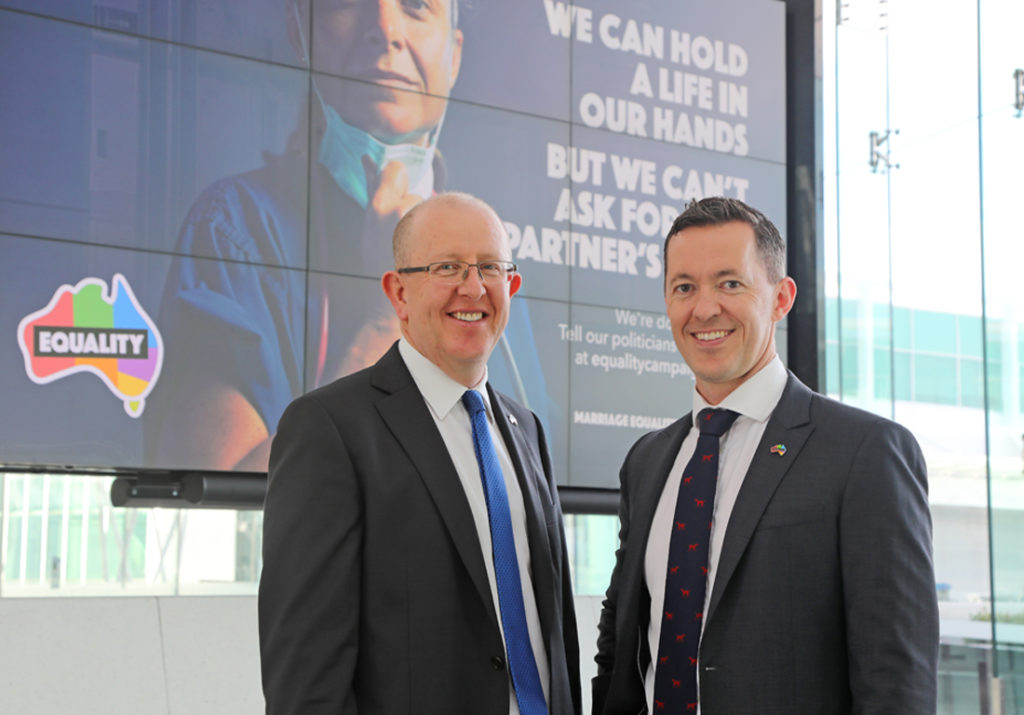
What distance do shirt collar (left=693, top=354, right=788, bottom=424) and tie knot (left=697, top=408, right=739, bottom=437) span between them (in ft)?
0.04

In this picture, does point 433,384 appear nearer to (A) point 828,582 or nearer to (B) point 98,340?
(A) point 828,582

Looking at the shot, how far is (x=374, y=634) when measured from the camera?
2.27 meters

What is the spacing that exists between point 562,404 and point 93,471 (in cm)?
242

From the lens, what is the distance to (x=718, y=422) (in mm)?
2484

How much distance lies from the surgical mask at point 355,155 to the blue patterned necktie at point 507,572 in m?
3.37

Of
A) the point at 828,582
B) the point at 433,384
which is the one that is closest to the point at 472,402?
the point at 433,384

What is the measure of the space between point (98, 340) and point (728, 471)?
3.45 m

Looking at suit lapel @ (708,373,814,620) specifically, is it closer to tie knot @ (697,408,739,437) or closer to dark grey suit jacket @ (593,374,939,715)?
dark grey suit jacket @ (593,374,939,715)

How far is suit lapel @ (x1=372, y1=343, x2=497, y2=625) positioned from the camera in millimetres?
2332

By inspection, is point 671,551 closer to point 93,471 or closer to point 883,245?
point 93,471

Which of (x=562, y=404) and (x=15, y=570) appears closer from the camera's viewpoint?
(x=15, y=570)

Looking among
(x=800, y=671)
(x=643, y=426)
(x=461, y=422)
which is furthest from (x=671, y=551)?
(x=643, y=426)

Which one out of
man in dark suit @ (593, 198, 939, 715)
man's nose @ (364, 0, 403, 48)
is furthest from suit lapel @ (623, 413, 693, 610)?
man's nose @ (364, 0, 403, 48)

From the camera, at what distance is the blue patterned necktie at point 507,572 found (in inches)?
92.6
